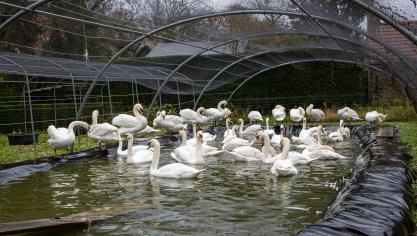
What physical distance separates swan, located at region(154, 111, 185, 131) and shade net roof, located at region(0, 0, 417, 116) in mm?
2211

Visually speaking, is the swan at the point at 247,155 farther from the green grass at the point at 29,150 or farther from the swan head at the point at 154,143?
the green grass at the point at 29,150

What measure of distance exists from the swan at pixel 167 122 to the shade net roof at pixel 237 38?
2211 mm

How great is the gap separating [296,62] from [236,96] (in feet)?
18.7

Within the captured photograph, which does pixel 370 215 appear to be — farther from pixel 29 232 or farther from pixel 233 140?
pixel 233 140

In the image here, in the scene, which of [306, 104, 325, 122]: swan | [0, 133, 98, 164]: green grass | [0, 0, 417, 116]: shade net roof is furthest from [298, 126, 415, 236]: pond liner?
[306, 104, 325, 122]: swan

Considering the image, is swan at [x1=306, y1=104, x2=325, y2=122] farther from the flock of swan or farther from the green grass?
the green grass

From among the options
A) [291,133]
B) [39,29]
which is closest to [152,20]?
[291,133]

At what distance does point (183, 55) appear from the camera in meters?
21.0

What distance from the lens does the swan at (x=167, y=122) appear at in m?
16.4

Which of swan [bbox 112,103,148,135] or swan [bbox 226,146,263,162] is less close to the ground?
swan [bbox 112,103,148,135]

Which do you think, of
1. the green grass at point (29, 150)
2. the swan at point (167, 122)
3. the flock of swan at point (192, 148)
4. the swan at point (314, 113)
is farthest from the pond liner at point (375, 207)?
the swan at point (314, 113)

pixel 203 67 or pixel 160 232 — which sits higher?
pixel 203 67

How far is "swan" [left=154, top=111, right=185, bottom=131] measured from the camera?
16.4m

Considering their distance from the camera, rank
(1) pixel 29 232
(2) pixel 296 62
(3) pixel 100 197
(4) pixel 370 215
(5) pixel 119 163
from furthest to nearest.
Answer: (2) pixel 296 62 < (5) pixel 119 163 < (3) pixel 100 197 < (1) pixel 29 232 < (4) pixel 370 215
